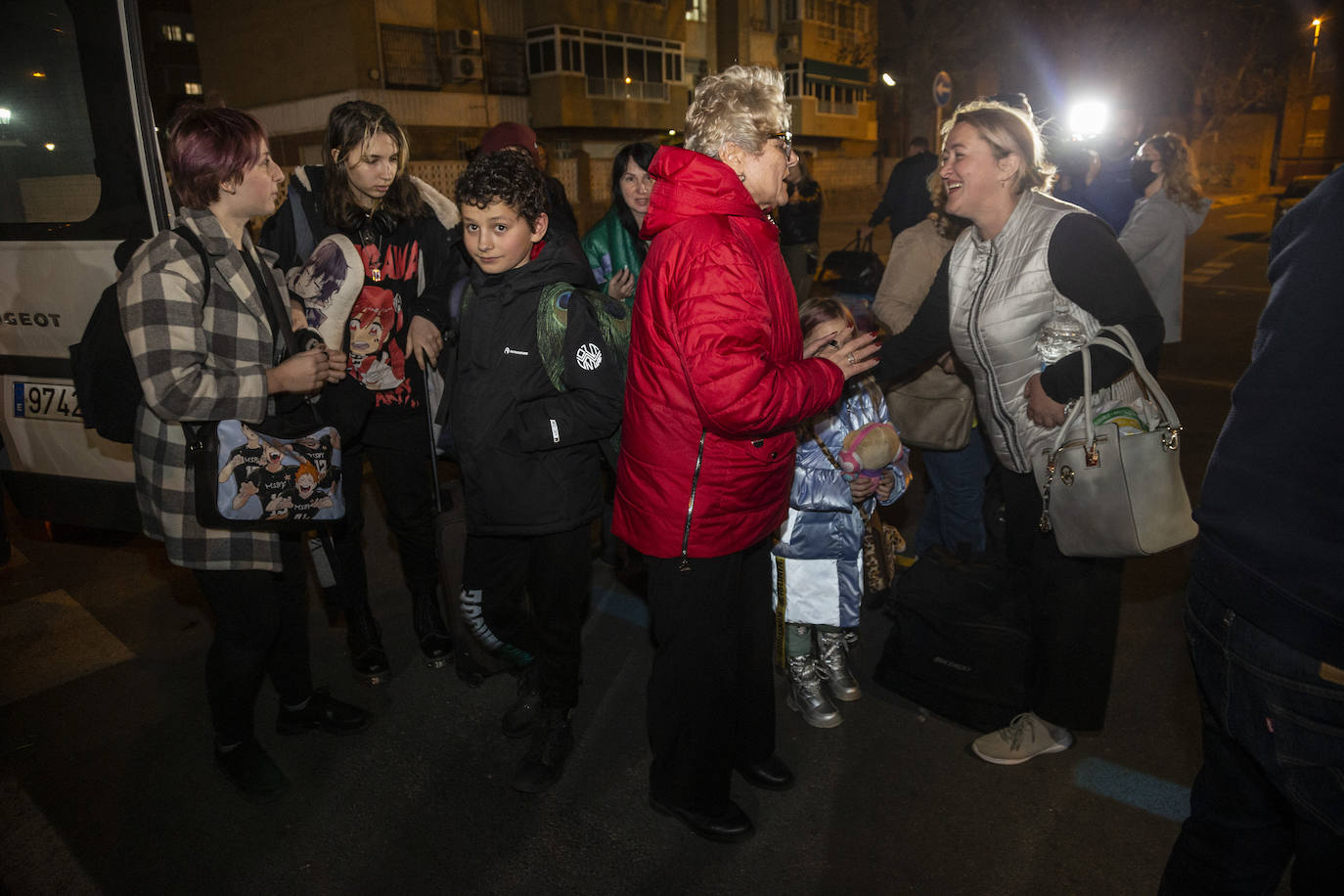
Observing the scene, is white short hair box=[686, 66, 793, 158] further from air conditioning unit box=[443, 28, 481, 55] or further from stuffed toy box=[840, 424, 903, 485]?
air conditioning unit box=[443, 28, 481, 55]

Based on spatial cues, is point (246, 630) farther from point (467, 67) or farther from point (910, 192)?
point (467, 67)

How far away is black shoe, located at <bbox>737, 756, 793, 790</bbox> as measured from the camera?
297 cm

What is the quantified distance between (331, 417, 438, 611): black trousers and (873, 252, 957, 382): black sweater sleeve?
1891mm

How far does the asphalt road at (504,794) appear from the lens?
261cm

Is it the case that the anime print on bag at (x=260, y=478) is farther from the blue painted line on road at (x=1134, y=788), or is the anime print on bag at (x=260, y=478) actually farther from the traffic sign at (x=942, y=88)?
the traffic sign at (x=942, y=88)

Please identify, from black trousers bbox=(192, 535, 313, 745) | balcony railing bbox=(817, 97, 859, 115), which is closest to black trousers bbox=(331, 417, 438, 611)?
black trousers bbox=(192, 535, 313, 745)

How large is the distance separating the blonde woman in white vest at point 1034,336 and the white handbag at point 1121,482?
0.30ft

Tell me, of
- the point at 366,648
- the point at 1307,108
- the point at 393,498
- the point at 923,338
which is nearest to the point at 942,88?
the point at 923,338

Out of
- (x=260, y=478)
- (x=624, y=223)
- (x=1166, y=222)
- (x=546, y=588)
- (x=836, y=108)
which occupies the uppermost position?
(x=836, y=108)

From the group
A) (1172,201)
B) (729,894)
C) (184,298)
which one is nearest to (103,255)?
(184,298)

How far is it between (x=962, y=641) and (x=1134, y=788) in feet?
2.32

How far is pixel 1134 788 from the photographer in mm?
2922

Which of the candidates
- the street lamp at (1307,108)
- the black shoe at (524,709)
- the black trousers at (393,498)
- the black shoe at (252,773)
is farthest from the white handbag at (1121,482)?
the street lamp at (1307,108)

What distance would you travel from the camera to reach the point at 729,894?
8.27 feet
